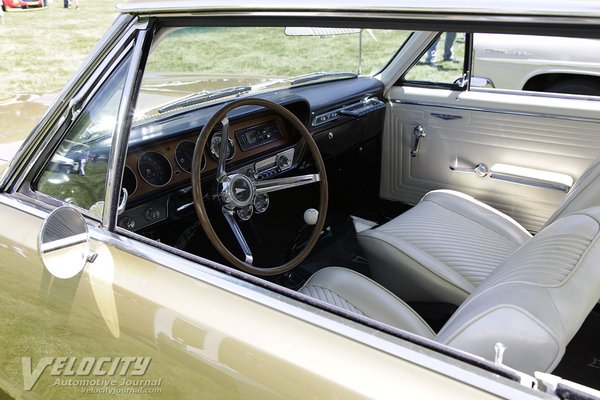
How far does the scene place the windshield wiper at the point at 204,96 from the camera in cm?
248

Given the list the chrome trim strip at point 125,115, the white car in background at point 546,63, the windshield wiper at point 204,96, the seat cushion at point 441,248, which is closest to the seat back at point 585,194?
the seat cushion at point 441,248

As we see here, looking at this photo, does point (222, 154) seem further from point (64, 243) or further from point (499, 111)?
point (499, 111)

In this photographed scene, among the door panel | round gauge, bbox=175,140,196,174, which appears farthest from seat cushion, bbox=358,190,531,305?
round gauge, bbox=175,140,196,174

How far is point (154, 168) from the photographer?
7.33 ft

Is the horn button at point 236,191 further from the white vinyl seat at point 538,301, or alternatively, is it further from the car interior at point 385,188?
the white vinyl seat at point 538,301

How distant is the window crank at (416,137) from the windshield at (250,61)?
1.54 ft

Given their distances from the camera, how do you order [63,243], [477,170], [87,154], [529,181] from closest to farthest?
[63,243] → [87,154] → [529,181] → [477,170]

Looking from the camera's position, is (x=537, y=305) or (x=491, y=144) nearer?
(x=537, y=305)

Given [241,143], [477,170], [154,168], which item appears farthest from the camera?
[477,170]

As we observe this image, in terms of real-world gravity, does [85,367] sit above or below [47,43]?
below

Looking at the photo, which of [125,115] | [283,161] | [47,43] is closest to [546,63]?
[283,161]

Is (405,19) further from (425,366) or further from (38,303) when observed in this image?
(38,303)

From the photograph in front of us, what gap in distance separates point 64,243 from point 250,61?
8.95 ft

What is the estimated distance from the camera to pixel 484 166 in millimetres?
3031
